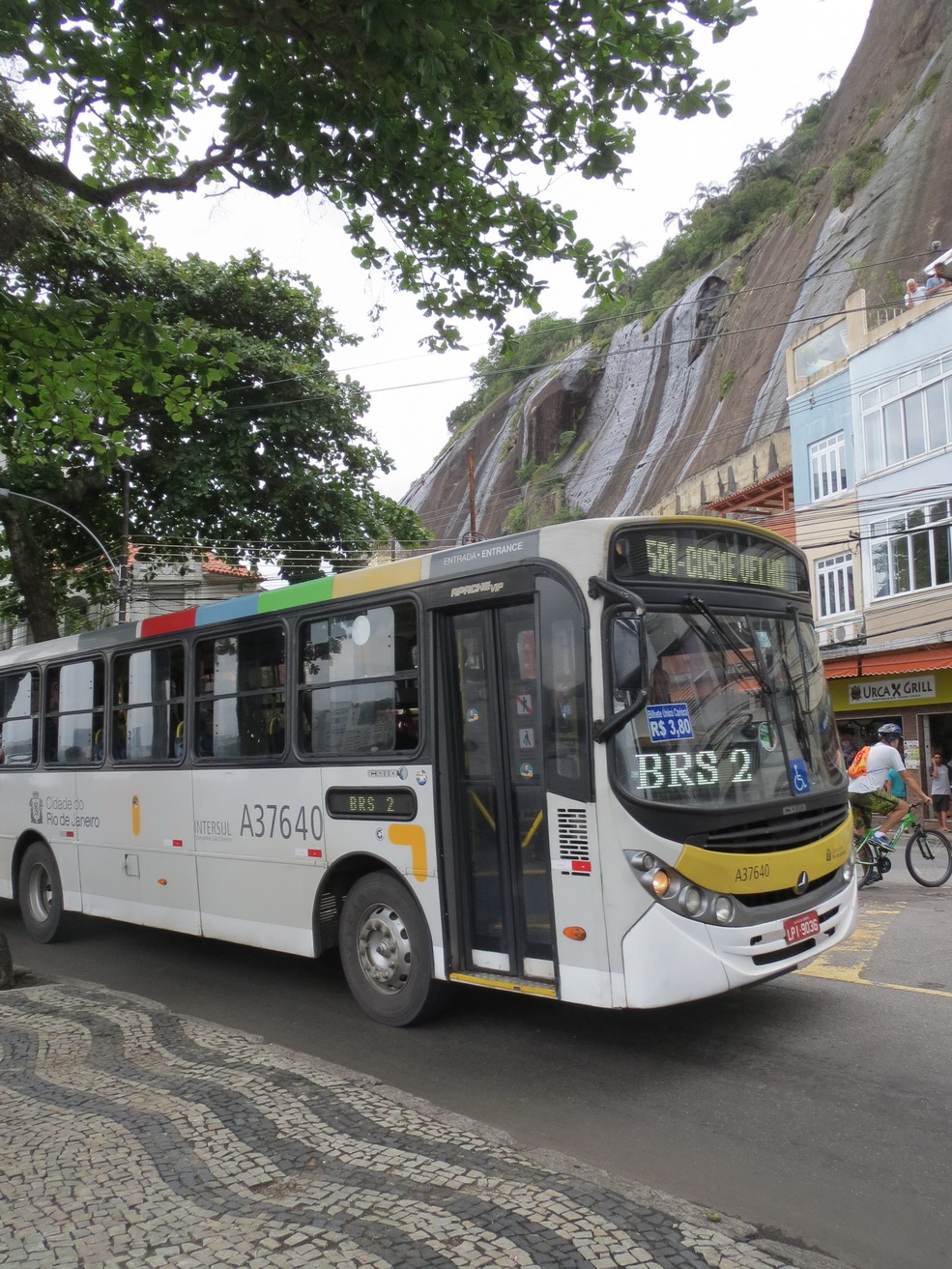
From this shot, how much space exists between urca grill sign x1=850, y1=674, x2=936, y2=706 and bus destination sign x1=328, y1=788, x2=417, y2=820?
59.0 feet

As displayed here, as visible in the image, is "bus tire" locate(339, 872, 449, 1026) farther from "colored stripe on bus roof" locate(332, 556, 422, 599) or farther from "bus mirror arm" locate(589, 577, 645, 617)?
"bus mirror arm" locate(589, 577, 645, 617)

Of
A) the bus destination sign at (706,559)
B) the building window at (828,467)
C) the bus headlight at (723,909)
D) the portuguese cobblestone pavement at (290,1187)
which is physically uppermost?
the building window at (828,467)

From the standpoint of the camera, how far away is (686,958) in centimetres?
483

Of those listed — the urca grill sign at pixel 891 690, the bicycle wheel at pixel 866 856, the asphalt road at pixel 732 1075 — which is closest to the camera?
the asphalt road at pixel 732 1075

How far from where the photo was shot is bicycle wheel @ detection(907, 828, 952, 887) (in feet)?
36.4

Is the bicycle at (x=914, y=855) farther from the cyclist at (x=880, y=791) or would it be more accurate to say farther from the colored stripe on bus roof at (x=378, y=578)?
the colored stripe on bus roof at (x=378, y=578)

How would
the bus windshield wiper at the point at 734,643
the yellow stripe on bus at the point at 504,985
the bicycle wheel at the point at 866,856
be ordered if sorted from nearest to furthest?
the yellow stripe on bus at the point at 504,985
the bus windshield wiper at the point at 734,643
the bicycle wheel at the point at 866,856

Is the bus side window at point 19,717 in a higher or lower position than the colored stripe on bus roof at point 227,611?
lower

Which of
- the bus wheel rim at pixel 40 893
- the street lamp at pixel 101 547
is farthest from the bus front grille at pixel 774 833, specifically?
the street lamp at pixel 101 547

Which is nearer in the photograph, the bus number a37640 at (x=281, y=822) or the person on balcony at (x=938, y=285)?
the bus number a37640 at (x=281, y=822)

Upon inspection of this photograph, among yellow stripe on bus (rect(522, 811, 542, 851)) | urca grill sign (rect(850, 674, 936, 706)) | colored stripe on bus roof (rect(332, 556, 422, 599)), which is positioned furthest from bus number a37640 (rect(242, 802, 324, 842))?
urca grill sign (rect(850, 674, 936, 706))

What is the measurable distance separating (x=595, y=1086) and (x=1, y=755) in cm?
811

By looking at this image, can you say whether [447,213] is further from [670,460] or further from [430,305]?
[670,460]

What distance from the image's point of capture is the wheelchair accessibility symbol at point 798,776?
5492mm
